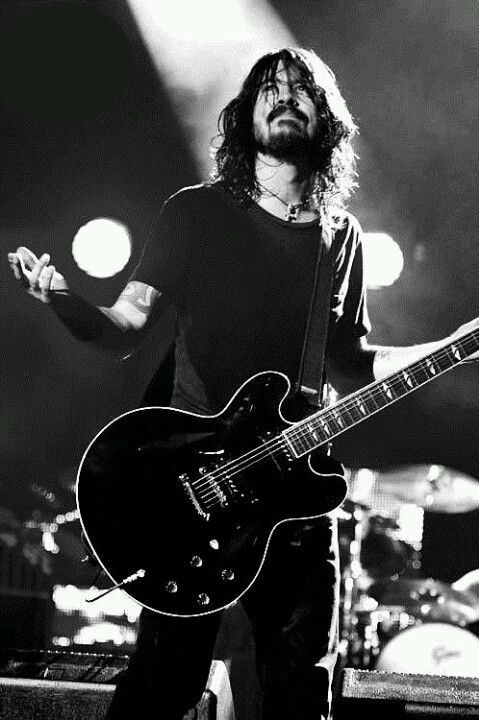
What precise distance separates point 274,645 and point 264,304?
3.33 ft

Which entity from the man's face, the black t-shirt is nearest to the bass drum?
the black t-shirt

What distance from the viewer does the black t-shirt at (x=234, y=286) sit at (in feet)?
9.20

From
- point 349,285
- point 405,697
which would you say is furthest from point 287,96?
point 405,697

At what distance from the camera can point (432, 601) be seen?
5227mm

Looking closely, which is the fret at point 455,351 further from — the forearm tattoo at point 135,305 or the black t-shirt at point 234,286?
the forearm tattoo at point 135,305

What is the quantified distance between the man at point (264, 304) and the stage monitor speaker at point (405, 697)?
0.28 metres

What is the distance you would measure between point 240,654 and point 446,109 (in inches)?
106

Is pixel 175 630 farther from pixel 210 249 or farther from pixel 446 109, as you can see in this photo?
pixel 446 109

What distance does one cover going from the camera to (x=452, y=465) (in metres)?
5.24

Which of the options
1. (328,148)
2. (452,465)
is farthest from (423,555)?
(328,148)

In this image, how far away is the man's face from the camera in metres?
3.10

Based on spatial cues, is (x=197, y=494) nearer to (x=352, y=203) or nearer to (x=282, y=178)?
(x=282, y=178)

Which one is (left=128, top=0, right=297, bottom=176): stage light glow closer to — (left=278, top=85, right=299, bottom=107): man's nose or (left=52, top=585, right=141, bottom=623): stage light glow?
(left=278, top=85, right=299, bottom=107): man's nose

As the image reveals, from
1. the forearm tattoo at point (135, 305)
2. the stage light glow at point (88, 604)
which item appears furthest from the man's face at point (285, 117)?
the stage light glow at point (88, 604)
